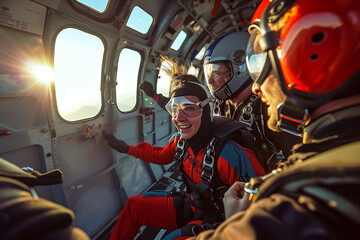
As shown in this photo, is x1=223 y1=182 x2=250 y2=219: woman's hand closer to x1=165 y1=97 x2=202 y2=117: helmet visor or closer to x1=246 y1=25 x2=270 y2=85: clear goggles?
x1=246 y1=25 x2=270 y2=85: clear goggles

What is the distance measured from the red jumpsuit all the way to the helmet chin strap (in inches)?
31.4

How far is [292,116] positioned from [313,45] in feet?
1.05

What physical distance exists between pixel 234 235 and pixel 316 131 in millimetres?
542

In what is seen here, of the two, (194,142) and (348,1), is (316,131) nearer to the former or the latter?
(348,1)

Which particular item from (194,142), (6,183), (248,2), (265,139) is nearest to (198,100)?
(194,142)

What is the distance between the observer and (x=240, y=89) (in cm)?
259

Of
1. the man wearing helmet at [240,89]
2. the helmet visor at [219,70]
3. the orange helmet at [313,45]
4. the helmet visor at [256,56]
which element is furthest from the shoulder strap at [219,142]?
the helmet visor at [219,70]

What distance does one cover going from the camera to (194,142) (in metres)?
1.89

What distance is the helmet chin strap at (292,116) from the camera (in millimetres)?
720

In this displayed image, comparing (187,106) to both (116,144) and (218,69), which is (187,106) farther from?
(116,144)

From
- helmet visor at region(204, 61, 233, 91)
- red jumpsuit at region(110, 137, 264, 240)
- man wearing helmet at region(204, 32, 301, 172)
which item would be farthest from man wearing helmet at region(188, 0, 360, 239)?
helmet visor at region(204, 61, 233, 91)

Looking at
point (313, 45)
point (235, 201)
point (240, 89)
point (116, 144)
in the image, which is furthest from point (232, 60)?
point (116, 144)

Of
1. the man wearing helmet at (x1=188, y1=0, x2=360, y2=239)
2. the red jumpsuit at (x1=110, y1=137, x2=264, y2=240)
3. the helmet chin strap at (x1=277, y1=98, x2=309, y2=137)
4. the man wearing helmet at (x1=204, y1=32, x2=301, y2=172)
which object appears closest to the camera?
the man wearing helmet at (x1=188, y1=0, x2=360, y2=239)

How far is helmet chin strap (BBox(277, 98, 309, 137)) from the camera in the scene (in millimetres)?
720
